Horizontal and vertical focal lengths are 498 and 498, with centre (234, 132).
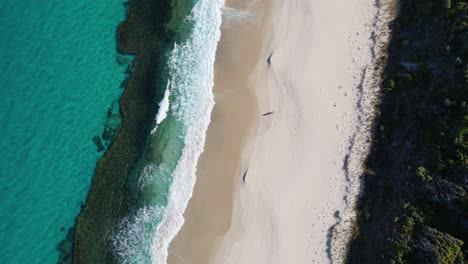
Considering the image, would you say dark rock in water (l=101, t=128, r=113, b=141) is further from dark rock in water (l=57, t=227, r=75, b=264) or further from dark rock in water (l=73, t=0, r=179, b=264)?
dark rock in water (l=57, t=227, r=75, b=264)

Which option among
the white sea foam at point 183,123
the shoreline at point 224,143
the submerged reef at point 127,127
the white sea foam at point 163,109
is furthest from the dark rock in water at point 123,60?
the shoreline at point 224,143

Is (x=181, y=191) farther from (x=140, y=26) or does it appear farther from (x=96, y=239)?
(x=140, y=26)

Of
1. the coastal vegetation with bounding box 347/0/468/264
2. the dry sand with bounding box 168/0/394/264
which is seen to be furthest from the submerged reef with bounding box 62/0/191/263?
the coastal vegetation with bounding box 347/0/468/264

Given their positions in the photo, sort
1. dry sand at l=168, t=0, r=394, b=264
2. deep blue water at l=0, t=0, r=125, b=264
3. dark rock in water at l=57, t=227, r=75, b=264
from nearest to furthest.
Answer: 1. dry sand at l=168, t=0, r=394, b=264
2. dark rock in water at l=57, t=227, r=75, b=264
3. deep blue water at l=0, t=0, r=125, b=264

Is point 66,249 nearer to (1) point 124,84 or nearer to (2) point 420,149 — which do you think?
(1) point 124,84

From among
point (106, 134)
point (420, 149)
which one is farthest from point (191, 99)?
point (420, 149)

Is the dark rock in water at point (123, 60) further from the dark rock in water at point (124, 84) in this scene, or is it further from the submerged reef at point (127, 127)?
the dark rock in water at point (124, 84)
